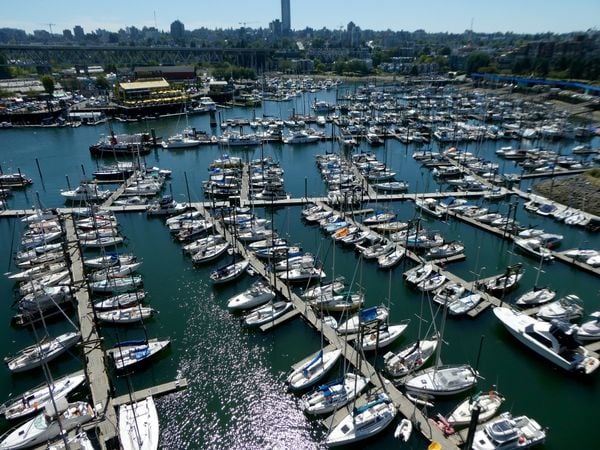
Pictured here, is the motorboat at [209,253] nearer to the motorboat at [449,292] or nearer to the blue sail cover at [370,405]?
the motorboat at [449,292]

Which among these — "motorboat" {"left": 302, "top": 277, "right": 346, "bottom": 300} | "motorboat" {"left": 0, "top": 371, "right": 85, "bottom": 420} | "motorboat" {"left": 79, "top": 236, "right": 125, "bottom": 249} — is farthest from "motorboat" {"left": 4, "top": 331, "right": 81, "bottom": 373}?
"motorboat" {"left": 302, "top": 277, "right": 346, "bottom": 300}

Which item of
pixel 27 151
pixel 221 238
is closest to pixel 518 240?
pixel 221 238

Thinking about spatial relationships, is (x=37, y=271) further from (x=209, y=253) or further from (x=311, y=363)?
(x=311, y=363)

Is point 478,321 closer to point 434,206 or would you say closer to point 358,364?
point 358,364

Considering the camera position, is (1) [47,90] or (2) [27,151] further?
(1) [47,90]

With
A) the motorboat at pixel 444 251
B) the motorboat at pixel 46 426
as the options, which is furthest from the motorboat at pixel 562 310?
the motorboat at pixel 46 426

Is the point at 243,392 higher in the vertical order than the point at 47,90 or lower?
lower

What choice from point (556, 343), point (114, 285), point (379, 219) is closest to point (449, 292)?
point (556, 343)
